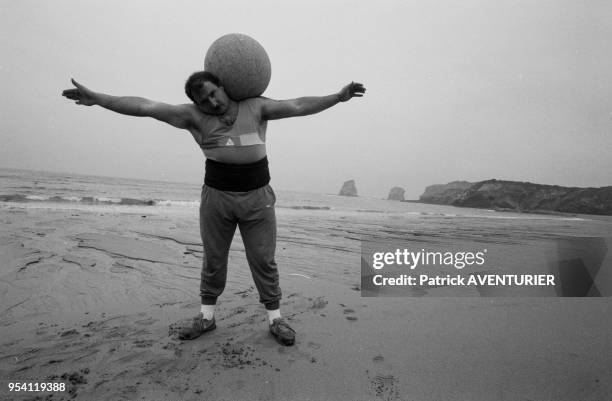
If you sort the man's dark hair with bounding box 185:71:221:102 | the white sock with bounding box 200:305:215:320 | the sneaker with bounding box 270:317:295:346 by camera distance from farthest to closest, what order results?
the white sock with bounding box 200:305:215:320 → the sneaker with bounding box 270:317:295:346 → the man's dark hair with bounding box 185:71:221:102

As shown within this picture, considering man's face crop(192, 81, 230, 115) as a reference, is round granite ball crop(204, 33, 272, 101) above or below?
above

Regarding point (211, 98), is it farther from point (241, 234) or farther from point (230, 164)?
point (241, 234)

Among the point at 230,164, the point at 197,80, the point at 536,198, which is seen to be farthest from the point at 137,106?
Answer: the point at 536,198

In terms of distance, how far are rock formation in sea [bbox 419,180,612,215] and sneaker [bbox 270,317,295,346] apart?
52.2 meters

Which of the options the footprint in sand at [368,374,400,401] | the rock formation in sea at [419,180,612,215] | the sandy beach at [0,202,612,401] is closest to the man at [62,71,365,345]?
the sandy beach at [0,202,612,401]

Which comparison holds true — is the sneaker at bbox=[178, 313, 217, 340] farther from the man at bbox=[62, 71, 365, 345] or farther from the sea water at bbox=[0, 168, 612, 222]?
the sea water at bbox=[0, 168, 612, 222]

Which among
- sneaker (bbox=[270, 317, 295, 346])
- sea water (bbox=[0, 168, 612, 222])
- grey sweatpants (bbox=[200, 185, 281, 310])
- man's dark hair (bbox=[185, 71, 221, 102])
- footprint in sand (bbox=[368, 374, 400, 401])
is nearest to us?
footprint in sand (bbox=[368, 374, 400, 401])

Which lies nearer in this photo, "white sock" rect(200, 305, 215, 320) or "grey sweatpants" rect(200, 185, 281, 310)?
"grey sweatpants" rect(200, 185, 281, 310)

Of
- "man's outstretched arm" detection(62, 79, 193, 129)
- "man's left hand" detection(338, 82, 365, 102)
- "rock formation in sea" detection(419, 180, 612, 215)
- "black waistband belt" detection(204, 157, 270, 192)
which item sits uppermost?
"man's left hand" detection(338, 82, 365, 102)

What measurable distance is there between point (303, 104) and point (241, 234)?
1.17 m

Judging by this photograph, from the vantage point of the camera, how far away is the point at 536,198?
1956 inches

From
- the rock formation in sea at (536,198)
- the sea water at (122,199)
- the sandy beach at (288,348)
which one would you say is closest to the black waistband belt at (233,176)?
the sandy beach at (288,348)

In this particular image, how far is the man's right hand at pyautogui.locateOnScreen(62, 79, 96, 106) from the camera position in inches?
89.9

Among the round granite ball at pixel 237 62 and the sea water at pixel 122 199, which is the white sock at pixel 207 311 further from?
the sea water at pixel 122 199
